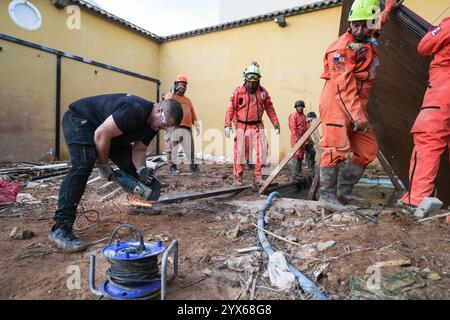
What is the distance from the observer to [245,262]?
6.61ft

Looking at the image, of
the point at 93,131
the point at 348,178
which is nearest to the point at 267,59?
the point at 348,178

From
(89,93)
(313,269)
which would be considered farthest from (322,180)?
(89,93)

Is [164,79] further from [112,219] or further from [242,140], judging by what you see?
[112,219]

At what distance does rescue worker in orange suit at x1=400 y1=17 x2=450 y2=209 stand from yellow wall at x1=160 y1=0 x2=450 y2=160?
6.42m

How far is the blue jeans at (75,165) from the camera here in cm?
238

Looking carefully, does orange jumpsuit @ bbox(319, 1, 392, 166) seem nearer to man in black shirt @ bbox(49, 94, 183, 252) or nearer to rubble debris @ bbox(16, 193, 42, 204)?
man in black shirt @ bbox(49, 94, 183, 252)

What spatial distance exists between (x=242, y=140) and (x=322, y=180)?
2551 mm

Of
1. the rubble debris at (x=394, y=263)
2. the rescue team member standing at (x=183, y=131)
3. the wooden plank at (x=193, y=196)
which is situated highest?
the rescue team member standing at (x=183, y=131)

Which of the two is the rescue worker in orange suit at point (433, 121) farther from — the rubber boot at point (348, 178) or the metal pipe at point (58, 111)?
the metal pipe at point (58, 111)

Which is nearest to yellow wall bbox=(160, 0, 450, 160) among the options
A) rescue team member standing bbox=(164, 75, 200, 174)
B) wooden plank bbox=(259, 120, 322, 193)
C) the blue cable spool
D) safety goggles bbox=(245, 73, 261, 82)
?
rescue team member standing bbox=(164, 75, 200, 174)

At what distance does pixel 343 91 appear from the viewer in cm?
281

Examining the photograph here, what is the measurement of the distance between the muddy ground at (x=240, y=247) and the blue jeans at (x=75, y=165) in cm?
30

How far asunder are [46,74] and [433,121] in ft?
30.5

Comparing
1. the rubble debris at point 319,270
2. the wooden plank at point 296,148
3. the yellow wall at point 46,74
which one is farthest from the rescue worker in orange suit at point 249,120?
the yellow wall at point 46,74
